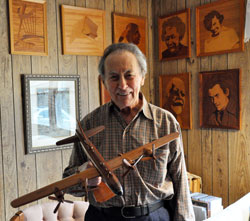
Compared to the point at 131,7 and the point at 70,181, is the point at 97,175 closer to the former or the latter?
the point at 70,181

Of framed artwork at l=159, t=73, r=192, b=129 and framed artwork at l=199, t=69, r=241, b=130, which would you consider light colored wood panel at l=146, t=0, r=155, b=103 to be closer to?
framed artwork at l=159, t=73, r=192, b=129

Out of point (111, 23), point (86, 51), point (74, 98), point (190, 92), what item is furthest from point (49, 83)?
point (190, 92)

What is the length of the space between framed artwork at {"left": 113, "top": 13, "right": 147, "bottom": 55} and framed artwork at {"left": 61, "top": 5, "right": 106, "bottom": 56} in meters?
0.15

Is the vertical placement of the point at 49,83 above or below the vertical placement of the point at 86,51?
below

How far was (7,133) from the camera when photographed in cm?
202

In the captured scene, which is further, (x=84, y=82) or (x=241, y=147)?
(x=84, y=82)

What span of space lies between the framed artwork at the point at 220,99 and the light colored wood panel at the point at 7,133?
151 centimetres

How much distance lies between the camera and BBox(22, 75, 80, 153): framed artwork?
2105mm

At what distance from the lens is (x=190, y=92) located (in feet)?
8.50

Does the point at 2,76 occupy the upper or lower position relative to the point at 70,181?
upper

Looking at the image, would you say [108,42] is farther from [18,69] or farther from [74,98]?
[18,69]

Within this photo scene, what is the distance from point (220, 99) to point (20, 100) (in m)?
1.53

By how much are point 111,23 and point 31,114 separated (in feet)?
3.59

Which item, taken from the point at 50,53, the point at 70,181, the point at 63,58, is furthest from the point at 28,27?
the point at 70,181
